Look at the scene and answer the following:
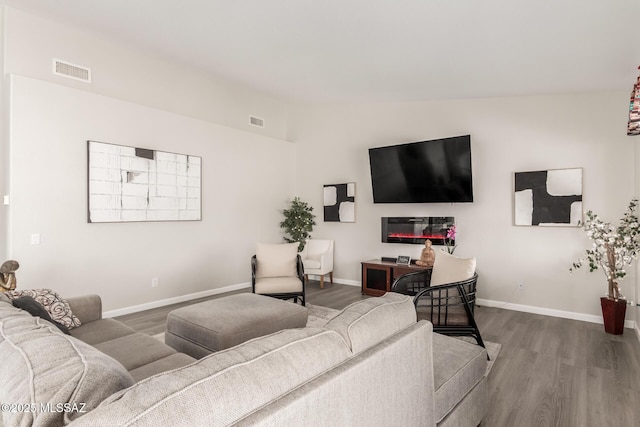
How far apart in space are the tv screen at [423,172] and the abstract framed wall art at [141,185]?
285 centimetres

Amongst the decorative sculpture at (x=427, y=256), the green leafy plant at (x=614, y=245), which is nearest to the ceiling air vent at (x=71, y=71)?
the decorative sculpture at (x=427, y=256)

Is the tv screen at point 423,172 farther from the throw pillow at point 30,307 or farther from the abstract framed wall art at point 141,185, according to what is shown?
the throw pillow at point 30,307

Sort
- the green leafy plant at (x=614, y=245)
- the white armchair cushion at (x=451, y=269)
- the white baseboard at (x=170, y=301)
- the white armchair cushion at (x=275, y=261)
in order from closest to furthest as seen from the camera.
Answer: the white armchair cushion at (x=451, y=269)
the green leafy plant at (x=614, y=245)
the white baseboard at (x=170, y=301)
the white armchair cushion at (x=275, y=261)

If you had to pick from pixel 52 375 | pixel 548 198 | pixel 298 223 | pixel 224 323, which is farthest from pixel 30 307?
pixel 548 198

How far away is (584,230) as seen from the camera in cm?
432

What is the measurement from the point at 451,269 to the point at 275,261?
225 centimetres

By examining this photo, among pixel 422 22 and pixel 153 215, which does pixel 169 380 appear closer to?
A: pixel 422 22

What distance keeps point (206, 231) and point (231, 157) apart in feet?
4.27

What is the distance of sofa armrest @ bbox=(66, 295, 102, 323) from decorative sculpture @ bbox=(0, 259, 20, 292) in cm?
65

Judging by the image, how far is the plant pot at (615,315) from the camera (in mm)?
3812

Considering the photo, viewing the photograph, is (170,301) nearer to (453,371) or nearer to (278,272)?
(278,272)

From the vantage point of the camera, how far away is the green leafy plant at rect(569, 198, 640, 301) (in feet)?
12.1

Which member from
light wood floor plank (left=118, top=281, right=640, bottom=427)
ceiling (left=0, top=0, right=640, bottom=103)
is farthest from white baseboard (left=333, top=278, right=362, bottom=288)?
ceiling (left=0, top=0, right=640, bottom=103)

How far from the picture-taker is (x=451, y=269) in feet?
11.2
